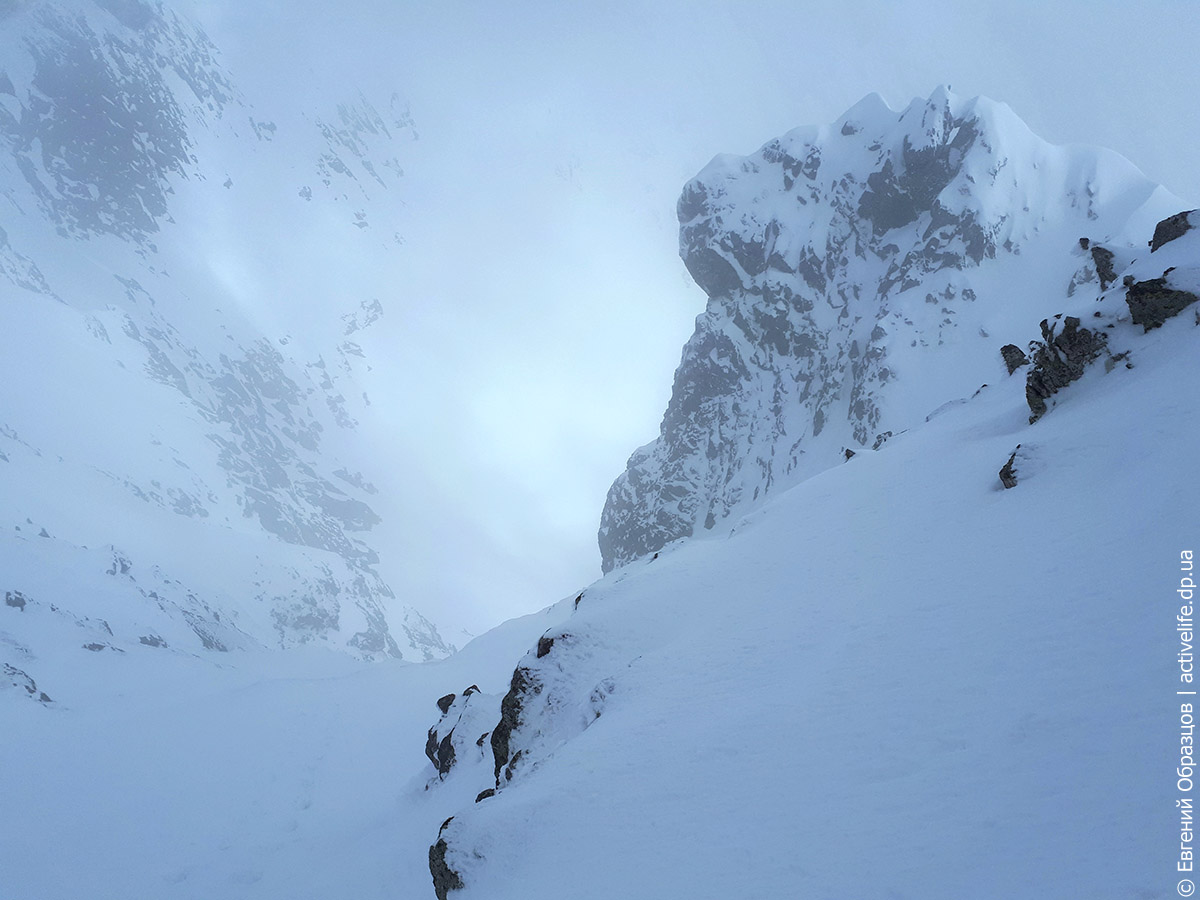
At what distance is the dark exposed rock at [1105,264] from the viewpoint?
2641cm

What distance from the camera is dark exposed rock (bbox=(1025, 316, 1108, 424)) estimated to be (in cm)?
2023

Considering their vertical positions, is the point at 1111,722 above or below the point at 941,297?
below

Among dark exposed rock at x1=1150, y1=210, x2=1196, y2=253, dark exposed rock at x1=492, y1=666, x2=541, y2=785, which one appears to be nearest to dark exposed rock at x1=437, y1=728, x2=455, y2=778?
dark exposed rock at x1=492, y1=666, x2=541, y2=785

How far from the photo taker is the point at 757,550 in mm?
21734

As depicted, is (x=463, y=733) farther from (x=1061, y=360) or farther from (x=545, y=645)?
(x=1061, y=360)

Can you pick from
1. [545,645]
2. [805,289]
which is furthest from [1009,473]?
[805,289]

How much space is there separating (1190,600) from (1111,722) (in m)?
3.69

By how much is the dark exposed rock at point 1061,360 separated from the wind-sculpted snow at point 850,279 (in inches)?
1646

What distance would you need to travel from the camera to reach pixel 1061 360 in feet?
68.3

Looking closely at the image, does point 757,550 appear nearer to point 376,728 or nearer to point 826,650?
point 826,650

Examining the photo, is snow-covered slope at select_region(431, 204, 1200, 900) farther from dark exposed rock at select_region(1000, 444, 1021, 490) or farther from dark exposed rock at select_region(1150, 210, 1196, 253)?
dark exposed rock at select_region(1150, 210, 1196, 253)

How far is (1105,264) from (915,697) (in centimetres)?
2889

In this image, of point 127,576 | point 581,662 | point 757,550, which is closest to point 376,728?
point 581,662

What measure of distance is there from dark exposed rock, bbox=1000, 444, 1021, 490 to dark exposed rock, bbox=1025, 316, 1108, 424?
19.6 ft
